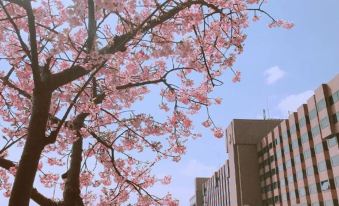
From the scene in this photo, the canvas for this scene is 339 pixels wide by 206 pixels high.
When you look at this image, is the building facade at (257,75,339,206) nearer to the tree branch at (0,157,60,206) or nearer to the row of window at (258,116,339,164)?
the row of window at (258,116,339,164)

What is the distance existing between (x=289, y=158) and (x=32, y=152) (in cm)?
6204

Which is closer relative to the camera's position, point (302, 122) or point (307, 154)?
point (307, 154)

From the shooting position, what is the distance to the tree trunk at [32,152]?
156 inches

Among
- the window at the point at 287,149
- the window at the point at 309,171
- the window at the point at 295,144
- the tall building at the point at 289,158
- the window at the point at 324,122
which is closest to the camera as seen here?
the window at the point at 324,122

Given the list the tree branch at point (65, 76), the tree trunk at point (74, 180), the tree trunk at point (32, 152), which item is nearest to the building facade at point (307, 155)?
the tree trunk at point (74, 180)

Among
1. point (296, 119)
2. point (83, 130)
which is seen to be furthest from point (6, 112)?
point (296, 119)

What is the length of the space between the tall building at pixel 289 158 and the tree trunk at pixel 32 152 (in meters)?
45.6

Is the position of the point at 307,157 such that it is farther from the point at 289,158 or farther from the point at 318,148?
the point at 289,158

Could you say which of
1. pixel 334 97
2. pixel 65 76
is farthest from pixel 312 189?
pixel 65 76

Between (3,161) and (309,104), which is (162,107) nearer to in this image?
(3,161)

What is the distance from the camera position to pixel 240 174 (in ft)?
256

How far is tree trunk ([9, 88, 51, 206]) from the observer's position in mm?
3965

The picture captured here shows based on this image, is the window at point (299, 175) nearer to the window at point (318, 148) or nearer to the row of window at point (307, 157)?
the row of window at point (307, 157)

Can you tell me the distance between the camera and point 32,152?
414cm
